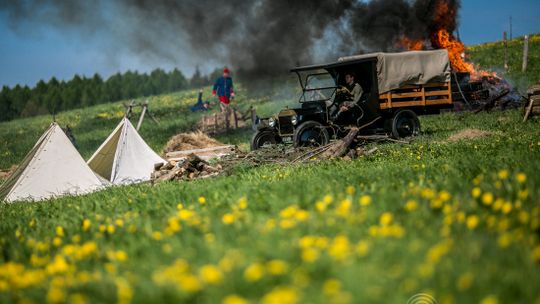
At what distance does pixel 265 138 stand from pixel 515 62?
1036 inches

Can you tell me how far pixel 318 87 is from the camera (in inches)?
540

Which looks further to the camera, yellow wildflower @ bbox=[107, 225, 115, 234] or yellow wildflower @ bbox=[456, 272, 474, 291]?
yellow wildflower @ bbox=[107, 225, 115, 234]

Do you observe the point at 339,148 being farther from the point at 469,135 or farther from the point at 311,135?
the point at 469,135

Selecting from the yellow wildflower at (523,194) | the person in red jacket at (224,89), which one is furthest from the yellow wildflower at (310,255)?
the person in red jacket at (224,89)

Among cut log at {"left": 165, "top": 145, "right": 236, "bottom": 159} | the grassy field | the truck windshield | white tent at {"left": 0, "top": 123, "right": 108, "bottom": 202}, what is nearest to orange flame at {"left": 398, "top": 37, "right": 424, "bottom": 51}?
the truck windshield

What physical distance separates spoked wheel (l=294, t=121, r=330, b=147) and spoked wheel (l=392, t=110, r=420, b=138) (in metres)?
2.45

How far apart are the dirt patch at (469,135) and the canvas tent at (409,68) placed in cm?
223

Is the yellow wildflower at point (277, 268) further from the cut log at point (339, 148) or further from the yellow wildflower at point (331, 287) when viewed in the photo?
the cut log at point (339, 148)

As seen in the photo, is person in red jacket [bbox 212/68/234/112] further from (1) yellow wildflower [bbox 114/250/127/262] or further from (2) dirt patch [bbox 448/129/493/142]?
(1) yellow wildflower [bbox 114/250/127/262]

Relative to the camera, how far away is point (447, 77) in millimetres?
15039

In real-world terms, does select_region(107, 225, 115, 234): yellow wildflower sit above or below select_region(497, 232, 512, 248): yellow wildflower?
below

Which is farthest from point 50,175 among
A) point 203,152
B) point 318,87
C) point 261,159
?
point 318,87

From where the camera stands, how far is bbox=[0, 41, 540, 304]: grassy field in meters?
2.74

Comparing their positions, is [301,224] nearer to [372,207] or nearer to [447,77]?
[372,207]
